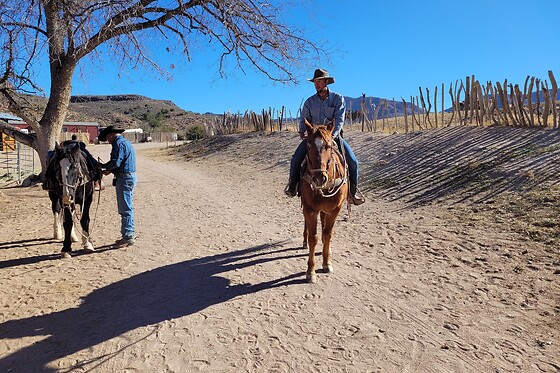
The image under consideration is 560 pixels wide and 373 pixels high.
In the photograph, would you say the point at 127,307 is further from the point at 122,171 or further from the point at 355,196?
the point at 355,196

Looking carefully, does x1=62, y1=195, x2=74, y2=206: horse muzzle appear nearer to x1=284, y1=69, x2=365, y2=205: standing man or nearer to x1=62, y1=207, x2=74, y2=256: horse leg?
x1=62, y1=207, x2=74, y2=256: horse leg

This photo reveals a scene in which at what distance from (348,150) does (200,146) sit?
2661 cm

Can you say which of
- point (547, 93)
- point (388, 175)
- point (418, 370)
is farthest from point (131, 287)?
point (547, 93)

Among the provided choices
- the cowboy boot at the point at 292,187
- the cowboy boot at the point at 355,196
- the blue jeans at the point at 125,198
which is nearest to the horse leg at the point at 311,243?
the cowboy boot at the point at 292,187

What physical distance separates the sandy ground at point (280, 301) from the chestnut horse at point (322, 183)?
0.50 metres

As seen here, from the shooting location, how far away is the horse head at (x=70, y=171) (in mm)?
5680

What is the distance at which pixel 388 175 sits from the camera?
11914mm

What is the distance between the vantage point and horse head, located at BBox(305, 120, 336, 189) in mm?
4324

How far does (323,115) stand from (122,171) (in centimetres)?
331

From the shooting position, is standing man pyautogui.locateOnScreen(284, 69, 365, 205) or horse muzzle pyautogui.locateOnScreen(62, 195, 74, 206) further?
horse muzzle pyautogui.locateOnScreen(62, 195, 74, 206)

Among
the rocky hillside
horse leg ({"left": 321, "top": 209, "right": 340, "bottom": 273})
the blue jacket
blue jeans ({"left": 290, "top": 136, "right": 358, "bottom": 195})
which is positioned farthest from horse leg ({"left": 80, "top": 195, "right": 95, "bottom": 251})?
the rocky hillside

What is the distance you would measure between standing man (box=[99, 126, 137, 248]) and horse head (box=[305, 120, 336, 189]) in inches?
130

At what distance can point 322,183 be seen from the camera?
4.32 meters

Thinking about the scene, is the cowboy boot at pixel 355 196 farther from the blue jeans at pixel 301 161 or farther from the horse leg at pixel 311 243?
the horse leg at pixel 311 243
